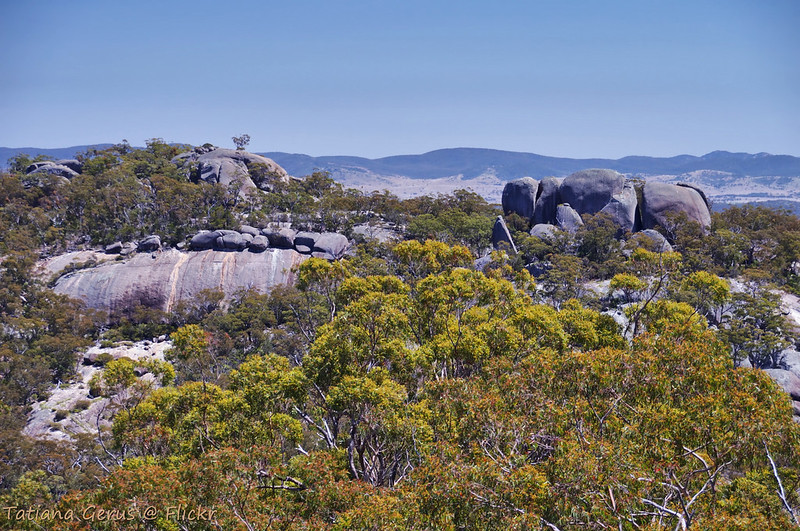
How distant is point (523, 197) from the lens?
69562mm

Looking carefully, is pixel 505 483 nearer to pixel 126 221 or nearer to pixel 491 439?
pixel 491 439

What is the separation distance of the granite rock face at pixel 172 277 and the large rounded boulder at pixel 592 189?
38.5 meters

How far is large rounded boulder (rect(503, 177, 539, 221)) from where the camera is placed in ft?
226

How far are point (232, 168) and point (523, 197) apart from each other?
155 feet

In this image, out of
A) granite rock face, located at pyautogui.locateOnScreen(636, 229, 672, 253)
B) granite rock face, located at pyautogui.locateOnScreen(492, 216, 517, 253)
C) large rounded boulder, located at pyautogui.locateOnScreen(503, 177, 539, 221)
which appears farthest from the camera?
large rounded boulder, located at pyautogui.locateOnScreen(503, 177, 539, 221)

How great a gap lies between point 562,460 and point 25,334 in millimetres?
51524

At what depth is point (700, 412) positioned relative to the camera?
871cm

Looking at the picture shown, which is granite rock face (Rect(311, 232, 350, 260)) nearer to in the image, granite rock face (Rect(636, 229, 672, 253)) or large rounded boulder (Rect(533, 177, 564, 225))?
large rounded boulder (Rect(533, 177, 564, 225))

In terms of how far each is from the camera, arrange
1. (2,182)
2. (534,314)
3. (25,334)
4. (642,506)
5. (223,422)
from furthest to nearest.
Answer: (2,182), (25,334), (534,314), (223,422), (642,506)

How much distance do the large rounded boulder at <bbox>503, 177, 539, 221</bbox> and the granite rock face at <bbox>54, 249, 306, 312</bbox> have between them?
34.1m

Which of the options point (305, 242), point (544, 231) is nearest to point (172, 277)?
point (305, 242)

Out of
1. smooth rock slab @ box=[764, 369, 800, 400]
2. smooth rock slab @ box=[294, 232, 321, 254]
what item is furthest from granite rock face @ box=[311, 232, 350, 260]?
smooth rock slab @ box=[764, 369, 800, 400]

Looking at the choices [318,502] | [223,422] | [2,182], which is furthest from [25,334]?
[318,502]

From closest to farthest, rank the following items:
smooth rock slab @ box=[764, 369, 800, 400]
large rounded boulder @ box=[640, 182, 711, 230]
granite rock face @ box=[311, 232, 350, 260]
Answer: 1. smooth rock slab @ box=[764, 369, 800, 400]
2. granite rock face @ box=[311, 232, 350, 260]
3. large rounded boulder @ box=[640, 182, 711, 230]
